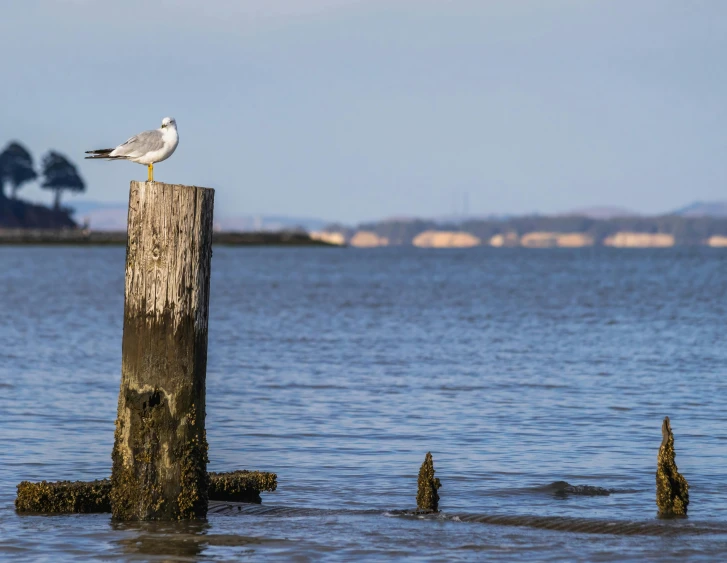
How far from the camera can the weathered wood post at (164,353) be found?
37.3 feet

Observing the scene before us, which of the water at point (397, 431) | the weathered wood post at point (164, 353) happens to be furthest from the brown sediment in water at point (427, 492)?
the weathered wood post at point (164, 353)

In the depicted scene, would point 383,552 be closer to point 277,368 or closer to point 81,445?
point 81,445

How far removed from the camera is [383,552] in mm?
11680

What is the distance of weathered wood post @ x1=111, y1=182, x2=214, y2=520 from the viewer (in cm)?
1136

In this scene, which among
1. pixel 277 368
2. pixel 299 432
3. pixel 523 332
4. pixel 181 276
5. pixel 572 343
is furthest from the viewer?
pixel 523 332

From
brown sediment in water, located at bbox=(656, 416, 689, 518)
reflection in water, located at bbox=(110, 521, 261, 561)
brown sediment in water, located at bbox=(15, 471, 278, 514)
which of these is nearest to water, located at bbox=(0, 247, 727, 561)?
reflection in water, located at bbox=(110, 521, 261, 561)

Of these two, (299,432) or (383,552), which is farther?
(299,432)

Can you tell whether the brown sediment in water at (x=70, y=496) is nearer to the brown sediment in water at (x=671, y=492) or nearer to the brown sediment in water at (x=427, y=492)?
the brown sediment in water at (x=427, y=492)

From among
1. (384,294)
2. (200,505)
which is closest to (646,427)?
(200,505)

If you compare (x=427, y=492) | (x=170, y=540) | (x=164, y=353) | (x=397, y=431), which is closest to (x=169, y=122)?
(x=164, y=353)

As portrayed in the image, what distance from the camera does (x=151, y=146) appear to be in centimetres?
1237

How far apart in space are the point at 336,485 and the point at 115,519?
3860 mm

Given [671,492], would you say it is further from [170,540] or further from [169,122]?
[169,122]

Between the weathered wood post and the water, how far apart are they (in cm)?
50
